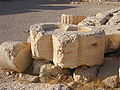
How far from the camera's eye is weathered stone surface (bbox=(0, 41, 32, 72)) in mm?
5559

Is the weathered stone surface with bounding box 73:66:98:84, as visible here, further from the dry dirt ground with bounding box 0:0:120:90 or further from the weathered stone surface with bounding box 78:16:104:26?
the weathered stone surface with bounding box 78:16:104:26

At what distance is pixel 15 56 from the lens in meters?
5.55

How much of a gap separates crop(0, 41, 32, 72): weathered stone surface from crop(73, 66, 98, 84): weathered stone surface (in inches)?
46.4

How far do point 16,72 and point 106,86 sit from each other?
1.96m

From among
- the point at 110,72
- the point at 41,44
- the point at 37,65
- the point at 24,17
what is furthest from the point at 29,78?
the point at 24,17

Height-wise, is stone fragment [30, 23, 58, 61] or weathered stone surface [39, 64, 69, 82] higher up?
stone fragment [30, 23, 58, 61]

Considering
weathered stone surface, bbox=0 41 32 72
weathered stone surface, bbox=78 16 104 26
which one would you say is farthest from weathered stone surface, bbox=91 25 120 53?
weathered stone surface, bbox=0 41 32 72

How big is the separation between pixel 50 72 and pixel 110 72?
47.3 inches

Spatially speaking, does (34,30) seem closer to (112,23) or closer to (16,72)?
(16,72)

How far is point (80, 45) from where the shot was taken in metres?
5.09

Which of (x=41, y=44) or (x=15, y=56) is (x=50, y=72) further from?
(x=15, y=56)

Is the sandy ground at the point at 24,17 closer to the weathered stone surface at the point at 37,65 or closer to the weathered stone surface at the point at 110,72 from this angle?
the weathered stone surface at the point at 37,65

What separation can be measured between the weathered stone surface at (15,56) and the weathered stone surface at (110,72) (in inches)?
63.3

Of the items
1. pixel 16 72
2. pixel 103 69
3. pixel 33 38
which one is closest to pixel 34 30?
pixel 33 38
